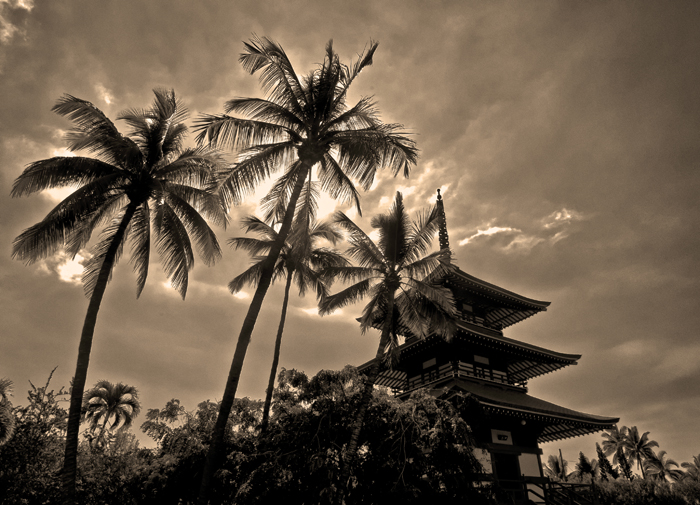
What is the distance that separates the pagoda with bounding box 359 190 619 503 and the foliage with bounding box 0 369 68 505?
13.1 meters

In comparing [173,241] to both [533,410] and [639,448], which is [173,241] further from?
[639,448]

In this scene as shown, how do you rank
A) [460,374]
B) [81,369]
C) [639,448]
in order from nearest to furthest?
[81,369]
[460,374]
[639,448]

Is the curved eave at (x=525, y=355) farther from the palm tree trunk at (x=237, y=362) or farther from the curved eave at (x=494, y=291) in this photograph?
the palm tree trunk at (x=237, y=362)

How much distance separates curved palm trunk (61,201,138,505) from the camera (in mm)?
10516

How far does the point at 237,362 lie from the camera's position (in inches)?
446

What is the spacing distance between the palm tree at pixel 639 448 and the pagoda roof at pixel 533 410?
2031 inches

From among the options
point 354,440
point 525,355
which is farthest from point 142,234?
point 525,355

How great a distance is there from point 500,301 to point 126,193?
19.5 meters

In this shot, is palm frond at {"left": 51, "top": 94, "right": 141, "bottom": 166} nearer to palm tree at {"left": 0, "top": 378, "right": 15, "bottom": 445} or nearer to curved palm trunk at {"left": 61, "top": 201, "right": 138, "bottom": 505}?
curved palm trunk at {"left": 61, "top": 201, "right": 138, "bottom": 505}

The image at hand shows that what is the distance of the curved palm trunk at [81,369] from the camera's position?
34.5ft

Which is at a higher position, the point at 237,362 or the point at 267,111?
the point at 267,111

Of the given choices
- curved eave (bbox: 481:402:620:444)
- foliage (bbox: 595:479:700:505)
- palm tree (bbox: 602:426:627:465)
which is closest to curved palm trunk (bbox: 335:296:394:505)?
curved eave (bbox: 481:402:620:444)

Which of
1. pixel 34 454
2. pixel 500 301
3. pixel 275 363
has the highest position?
pixel 500 301

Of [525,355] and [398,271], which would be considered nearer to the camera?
[398,271]
